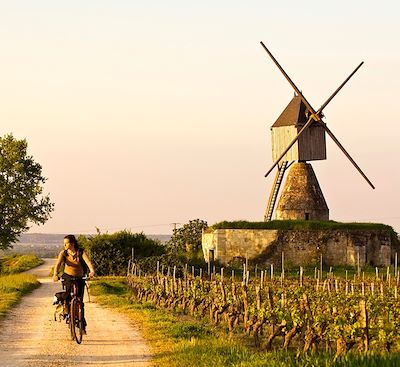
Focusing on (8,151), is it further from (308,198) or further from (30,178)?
(308,198)

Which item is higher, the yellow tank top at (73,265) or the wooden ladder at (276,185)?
the wooden ladder at (276,185)

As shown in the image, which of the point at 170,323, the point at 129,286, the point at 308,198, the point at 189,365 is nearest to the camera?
the point at 189,365

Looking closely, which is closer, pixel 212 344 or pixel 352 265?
pixel 212 344

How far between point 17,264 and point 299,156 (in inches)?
980

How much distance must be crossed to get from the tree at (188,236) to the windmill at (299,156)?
7.18 meters

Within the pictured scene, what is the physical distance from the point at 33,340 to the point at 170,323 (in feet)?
12.4

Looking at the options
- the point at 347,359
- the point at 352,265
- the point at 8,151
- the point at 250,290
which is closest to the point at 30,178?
the point at 8,151

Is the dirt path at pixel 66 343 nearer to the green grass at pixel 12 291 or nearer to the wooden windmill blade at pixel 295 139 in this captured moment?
the green grass at pixel 12 291

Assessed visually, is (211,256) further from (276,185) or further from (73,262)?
(73,262)

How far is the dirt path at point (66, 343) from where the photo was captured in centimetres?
1434

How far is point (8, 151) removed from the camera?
202 ft

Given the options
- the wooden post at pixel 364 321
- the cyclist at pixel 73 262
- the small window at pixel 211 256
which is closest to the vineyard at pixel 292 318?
the wooden post at pixel 364 321

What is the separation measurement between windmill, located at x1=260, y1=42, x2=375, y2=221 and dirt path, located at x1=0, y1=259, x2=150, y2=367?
1402 inches

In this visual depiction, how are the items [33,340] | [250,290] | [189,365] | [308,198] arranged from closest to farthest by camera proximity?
[189,365] → [33,340] → [250,290] → [308,198]
